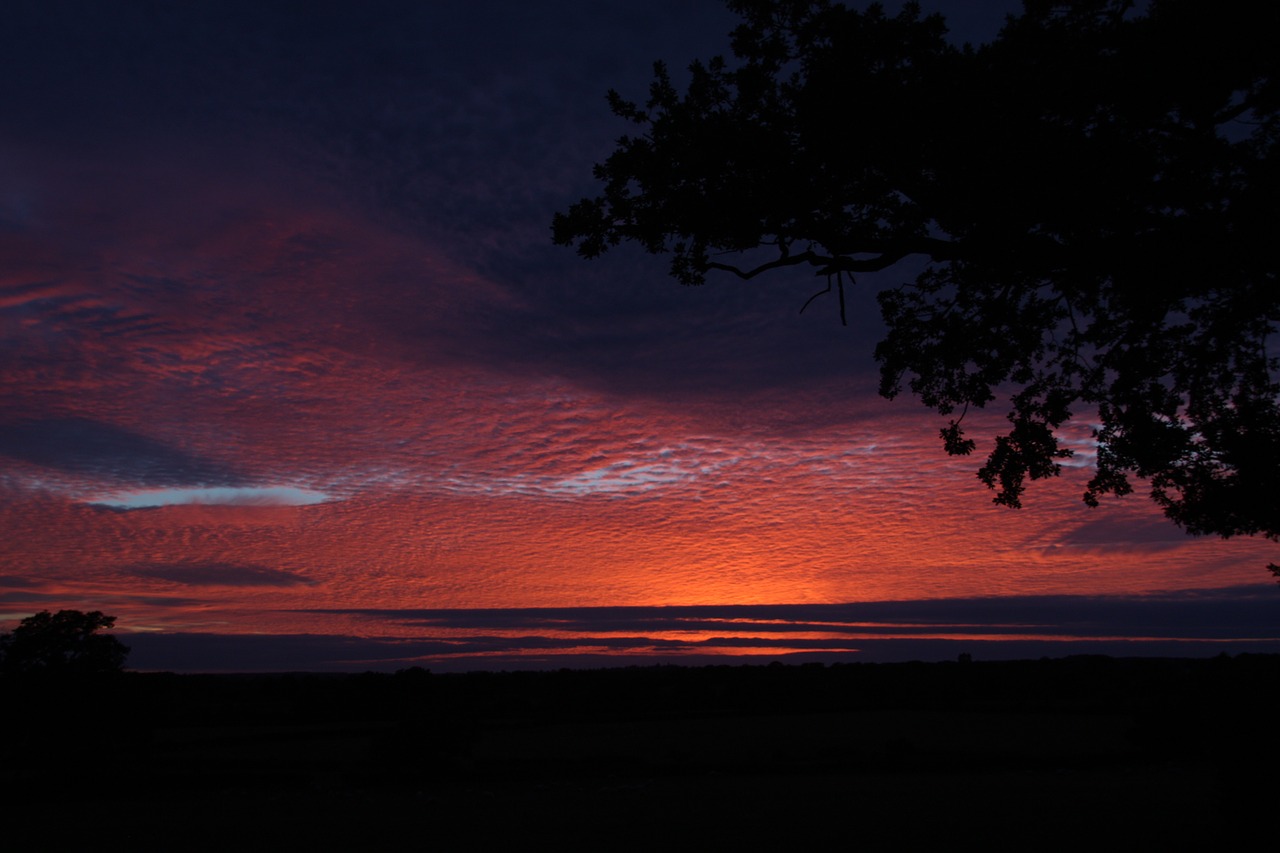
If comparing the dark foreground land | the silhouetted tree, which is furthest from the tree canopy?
the silhouetted tree

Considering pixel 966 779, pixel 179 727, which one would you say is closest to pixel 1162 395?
pixel 966 779

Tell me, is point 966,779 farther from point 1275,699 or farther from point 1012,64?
point 1012,64

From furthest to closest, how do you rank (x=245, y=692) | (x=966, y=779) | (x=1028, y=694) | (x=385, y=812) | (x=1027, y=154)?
(x=245, y=692)
(x=1028, y=694)
(x=966, y=779)
(x=385, y=812)
(x=1027, y=154)

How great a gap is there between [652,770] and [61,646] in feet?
89.6

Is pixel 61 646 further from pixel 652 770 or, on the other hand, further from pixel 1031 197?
pixel 1031 197

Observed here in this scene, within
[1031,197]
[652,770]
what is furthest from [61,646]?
[1031,197]

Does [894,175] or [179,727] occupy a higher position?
[894,175]

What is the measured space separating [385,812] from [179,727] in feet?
182

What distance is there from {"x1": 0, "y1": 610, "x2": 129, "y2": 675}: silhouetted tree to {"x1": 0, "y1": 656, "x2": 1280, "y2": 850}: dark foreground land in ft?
2.45

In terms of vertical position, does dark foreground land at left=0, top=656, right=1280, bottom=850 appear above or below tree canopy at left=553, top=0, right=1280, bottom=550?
below

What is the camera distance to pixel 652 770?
4166cm

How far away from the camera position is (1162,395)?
11.8 m

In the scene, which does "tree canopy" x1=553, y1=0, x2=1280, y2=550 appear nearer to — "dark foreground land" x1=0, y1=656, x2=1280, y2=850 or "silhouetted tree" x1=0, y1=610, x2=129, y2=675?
"dark foreground land" x1=0, y1=656, x2=1280, y2=850

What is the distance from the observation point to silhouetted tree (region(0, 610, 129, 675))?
34.2m
